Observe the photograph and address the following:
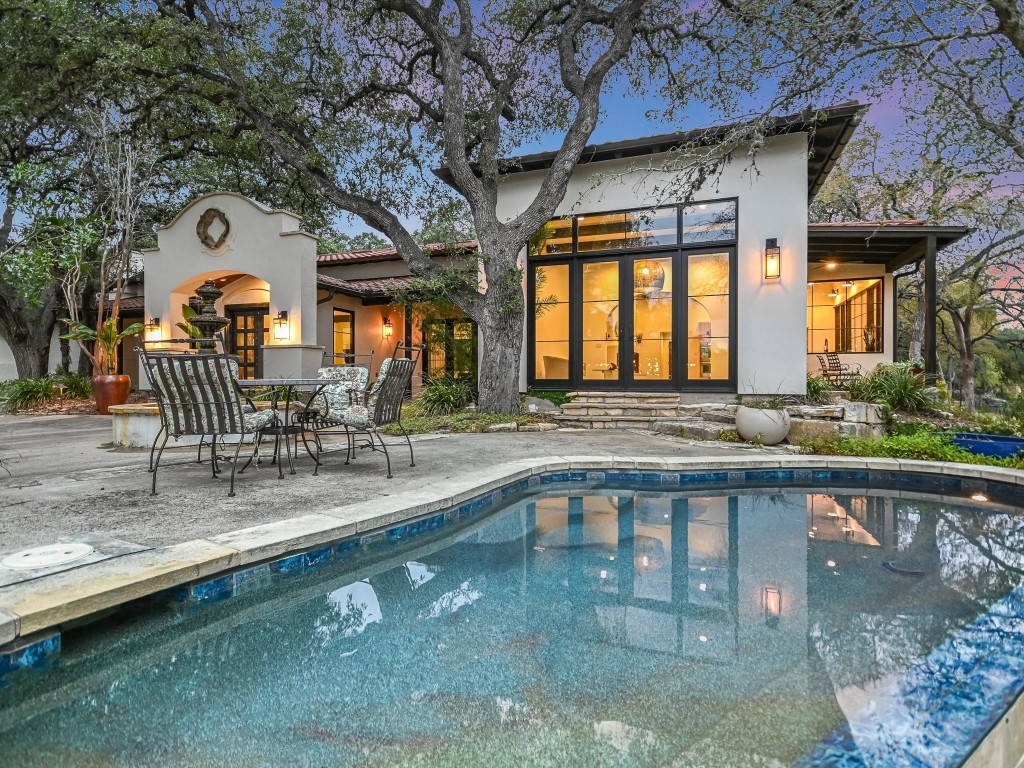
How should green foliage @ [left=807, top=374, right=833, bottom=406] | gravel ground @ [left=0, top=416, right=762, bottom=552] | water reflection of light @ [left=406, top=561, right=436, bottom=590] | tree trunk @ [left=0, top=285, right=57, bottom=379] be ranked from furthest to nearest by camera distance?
tree trunk @ [left=0, top=285, right=57, bottom=379] < green foliage @ [left=807, top=374, right=833, bottom=406] < gravel ground @ [left=0, top=416, right=762, bottom=552] < water reflection of light @ [left=406, top=561, right=436, bottom=590]

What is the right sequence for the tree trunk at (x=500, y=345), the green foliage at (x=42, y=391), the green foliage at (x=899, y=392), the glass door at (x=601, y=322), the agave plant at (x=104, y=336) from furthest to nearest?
the green foliage at (x=42, y=391), the agave plant at (x=104, y=336), the glass door at (x=601, y=322), the tree trunk at (x=500, y=345), the green foliage at (x=899, y=392)

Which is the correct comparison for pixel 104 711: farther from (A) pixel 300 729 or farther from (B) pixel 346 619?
(B) pixel 346 619

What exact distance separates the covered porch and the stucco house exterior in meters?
0.04

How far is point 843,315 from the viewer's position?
1202 cm

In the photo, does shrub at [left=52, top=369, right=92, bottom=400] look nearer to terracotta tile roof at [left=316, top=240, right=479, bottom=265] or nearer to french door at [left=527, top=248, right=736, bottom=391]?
terracotta tile roof at [left=316, top=240, right=479, bottom=265]

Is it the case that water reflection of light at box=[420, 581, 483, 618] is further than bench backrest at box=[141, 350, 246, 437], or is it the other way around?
bench backrest at box=[141, 350, 246, 437]

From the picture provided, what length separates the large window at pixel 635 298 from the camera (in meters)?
7.96

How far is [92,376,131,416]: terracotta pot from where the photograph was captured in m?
9.41

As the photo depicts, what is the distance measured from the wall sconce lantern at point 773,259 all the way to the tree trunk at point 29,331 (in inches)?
602

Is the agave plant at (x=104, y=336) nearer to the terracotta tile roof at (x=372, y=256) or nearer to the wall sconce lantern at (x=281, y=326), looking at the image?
the wall sconce lantern at (x=281, y=326)

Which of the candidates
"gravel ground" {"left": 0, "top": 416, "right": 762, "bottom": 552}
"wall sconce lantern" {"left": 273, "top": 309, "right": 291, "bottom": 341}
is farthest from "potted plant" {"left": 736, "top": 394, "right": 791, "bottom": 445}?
"wall sconce lantern" {"left": 273, "top": 309, "right": 291, "bottom": 341}

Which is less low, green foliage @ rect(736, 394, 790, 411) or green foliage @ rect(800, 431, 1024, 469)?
green foliage @ rect(736, 394, 790, 411)

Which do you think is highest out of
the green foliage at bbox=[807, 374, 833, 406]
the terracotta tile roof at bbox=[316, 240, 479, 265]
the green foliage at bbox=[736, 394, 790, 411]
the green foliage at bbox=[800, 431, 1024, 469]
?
the terracotta tile roof at bbox=[316, 240, 479, 265]

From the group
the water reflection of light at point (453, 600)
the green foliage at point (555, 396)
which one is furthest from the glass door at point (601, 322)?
the water reflection of light at point (453, 600)
